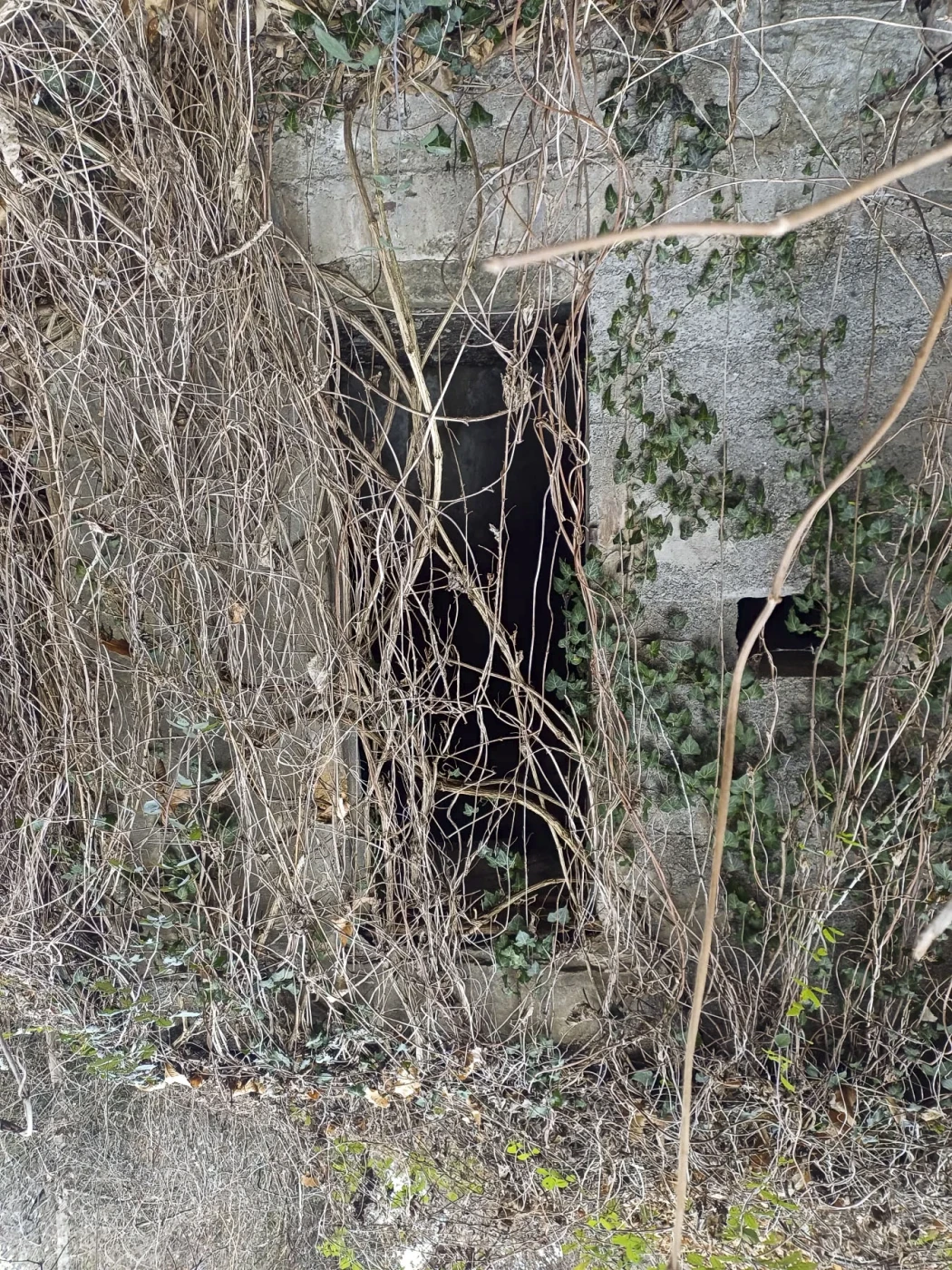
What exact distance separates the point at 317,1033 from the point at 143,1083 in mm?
689

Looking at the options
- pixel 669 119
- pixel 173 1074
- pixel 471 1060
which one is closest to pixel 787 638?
pixel 669 119

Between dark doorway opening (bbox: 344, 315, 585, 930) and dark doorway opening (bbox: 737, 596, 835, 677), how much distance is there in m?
0.65

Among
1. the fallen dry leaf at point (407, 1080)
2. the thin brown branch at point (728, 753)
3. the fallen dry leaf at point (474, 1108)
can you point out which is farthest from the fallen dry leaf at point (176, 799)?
the thin brown branch at point (728, 753)

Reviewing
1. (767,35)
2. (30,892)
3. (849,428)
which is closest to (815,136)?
(767,35)

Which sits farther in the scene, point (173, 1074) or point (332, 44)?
point (173, 1074)

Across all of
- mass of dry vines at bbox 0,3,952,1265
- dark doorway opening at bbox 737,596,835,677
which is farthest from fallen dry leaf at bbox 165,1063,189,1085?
dark doorway opening at bbox 737,596,835,677

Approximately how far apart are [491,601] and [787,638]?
1144 millimetres

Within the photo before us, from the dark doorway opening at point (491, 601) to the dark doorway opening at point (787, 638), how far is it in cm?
65

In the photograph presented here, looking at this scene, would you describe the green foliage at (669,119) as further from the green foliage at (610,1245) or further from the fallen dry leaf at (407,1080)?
the green foliage at (610,1245)

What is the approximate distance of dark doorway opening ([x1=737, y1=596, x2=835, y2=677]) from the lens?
242 centimetres

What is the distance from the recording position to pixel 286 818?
104 inches

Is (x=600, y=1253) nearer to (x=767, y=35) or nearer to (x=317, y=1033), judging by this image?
(x=317, y=1033)

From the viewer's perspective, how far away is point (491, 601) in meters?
3.11

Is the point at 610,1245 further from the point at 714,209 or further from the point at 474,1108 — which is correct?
the point at 714,209
